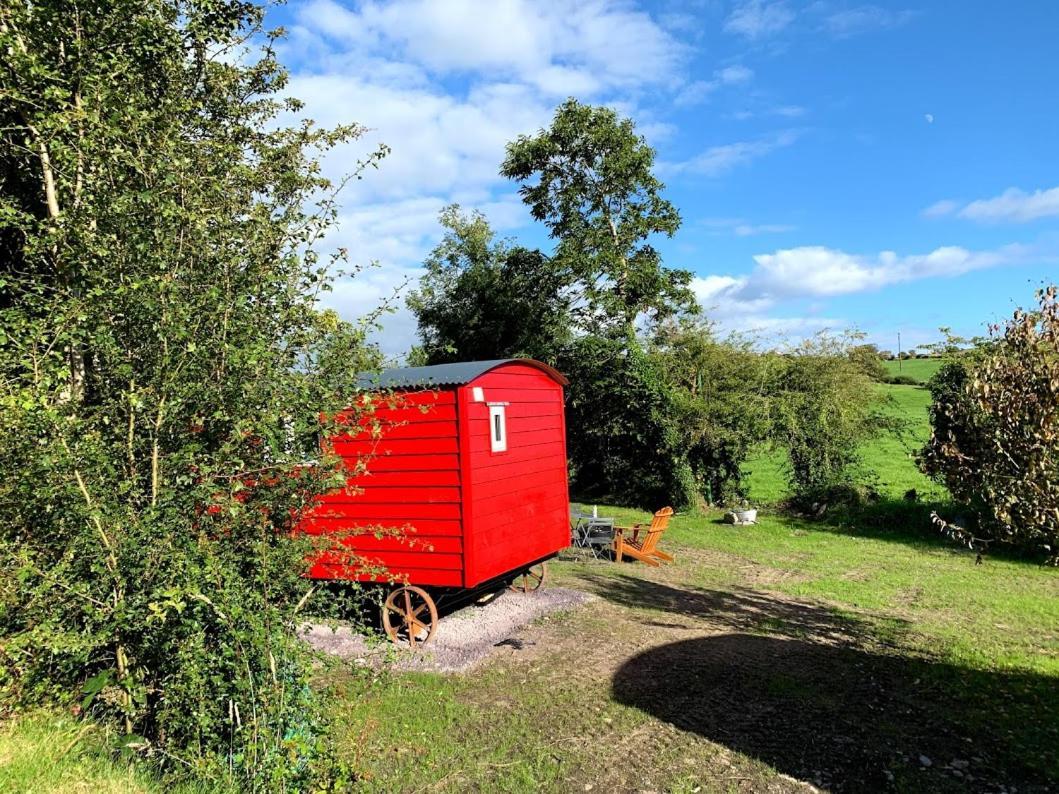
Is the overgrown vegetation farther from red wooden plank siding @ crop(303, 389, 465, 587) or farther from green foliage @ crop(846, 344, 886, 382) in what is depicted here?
red wooden plank siding @ crop(303, 389, 465, 587)

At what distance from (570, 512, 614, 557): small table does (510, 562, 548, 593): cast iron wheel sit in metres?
2.55

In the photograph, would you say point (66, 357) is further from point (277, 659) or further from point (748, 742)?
point (748, 742)

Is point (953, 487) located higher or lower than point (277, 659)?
higher

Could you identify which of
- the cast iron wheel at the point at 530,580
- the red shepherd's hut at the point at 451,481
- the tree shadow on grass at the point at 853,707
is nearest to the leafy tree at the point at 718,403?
the cast iron wheel at the point at 530,580

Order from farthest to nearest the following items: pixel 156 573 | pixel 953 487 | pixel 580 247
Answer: pixel 580 247 < pixel 953 487 < pixel 156 573

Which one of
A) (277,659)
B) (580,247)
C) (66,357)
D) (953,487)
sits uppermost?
(580,247)

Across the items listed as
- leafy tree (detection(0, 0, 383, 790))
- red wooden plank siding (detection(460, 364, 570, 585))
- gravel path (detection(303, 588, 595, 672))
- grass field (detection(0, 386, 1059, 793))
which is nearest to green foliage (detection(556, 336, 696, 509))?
grass field (detection(0, 386, 1059, 793))

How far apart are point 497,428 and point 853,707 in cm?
487

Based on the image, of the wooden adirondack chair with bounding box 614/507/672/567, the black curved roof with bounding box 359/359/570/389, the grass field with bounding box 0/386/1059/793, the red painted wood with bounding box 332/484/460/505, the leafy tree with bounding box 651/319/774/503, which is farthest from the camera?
the leafy tree with bounding box 651/319/774/503

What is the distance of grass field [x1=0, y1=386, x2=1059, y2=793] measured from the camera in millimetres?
4566

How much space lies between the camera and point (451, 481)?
798cm

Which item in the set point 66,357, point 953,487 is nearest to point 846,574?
point 953,487

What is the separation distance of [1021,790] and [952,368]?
1282cm

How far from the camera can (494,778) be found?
4.71 metres
